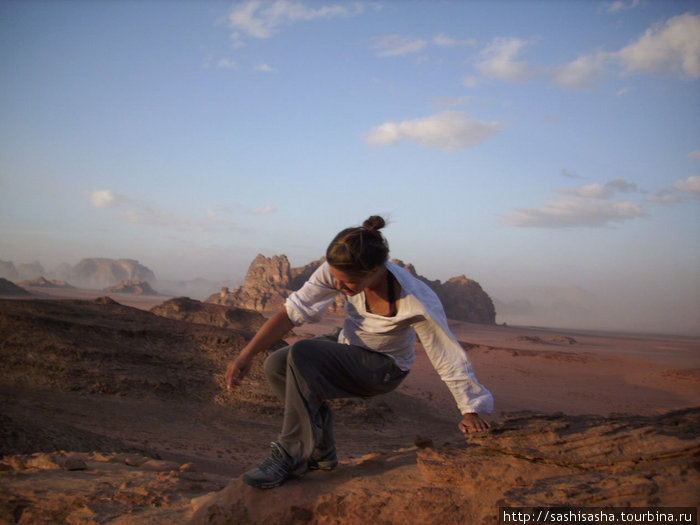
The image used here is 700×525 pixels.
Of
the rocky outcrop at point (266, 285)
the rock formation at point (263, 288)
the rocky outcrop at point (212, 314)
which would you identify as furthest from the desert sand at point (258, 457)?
the rock formation at point (263, 288)

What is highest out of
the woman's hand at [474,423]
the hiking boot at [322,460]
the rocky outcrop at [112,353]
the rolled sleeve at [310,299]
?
the rolled sleeve at [310,299]

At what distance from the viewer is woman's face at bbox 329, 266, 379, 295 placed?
236cm

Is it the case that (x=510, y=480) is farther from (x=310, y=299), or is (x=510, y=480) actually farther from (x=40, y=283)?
(x=40, y=283)

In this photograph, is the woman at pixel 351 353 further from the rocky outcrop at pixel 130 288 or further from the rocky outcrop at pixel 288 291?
the rocky outcrop at pixel 130 288

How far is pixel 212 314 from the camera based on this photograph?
37.8 ft

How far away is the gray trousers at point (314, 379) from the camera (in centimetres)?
238

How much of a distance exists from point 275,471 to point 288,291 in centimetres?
2727

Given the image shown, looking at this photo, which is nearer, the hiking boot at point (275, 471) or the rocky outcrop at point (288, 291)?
the hiking boot at point (275, 471)

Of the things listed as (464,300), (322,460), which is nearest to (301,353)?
(322,460)

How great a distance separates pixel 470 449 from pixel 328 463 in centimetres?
76

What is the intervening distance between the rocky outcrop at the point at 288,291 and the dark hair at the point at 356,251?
26.7m

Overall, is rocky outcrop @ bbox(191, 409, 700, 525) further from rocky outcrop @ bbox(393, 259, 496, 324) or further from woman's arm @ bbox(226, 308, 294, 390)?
rocky outcrop @ bbox(393, 259, 496, 324)

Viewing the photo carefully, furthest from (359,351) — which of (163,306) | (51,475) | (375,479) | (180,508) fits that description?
(163,306)

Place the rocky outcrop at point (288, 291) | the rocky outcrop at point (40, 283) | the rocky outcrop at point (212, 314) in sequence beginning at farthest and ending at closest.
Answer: the rocky outcrop at point (40, 283), the rocky outcrop at point (288, 291), the rocky outcrop at point (212, 314)
